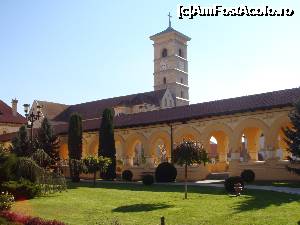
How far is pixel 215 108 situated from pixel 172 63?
42771 mm

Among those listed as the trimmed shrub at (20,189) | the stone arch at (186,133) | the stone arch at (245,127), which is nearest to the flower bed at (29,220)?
the trimmed shrub at (20,189)

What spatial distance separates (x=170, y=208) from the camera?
1584cm

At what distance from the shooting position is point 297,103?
2353 centimetres

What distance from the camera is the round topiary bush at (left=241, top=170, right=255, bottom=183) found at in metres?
27.0

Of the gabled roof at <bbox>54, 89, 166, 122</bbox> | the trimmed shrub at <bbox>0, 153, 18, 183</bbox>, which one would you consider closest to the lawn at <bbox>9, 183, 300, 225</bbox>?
the trimmed shrub at <bbox>0, 153, 18, 183</bbox>

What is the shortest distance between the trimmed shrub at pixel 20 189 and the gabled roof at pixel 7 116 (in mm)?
43842

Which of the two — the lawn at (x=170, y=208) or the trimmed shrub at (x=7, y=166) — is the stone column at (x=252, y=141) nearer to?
the lawn at (x=170, y=208)

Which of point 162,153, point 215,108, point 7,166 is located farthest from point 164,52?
point 7,166

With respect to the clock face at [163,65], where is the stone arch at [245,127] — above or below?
below

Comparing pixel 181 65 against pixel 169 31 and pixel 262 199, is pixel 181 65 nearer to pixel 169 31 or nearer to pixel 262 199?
pixel 169 31

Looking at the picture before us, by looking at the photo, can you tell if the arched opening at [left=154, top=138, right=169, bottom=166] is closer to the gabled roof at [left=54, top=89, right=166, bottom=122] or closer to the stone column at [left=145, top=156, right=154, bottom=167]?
the stone column at [left=145, top=156, right=154, bottom=167]

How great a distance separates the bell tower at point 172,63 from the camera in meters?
73.9

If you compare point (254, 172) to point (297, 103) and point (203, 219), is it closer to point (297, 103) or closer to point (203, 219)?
point (297, 103)

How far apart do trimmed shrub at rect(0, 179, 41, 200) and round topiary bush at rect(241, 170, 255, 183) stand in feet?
44.2
